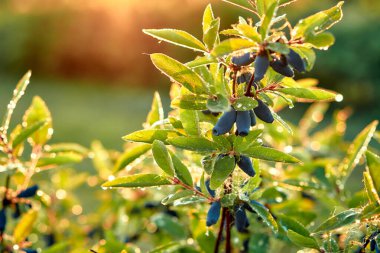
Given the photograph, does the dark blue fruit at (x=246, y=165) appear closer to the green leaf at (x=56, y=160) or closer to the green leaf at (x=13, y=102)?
the green leaf at (x=13, y=102)

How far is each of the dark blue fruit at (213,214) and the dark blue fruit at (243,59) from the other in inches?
9.3

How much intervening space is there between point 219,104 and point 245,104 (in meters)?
0.06

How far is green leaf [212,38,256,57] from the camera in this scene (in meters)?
0.78

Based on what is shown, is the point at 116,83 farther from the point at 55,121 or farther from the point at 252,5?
the point at 252,5

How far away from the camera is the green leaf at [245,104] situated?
0.86 m

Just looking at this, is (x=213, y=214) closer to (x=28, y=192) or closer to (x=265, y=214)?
(x=265, y=214)

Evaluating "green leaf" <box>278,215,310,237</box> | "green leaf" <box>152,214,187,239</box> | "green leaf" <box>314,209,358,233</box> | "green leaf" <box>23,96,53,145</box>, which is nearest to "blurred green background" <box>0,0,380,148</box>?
"green leaf" <box>152,214,187,239</box>

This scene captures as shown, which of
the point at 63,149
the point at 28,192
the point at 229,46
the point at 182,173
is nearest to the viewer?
the point at 229,46

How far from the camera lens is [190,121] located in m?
0.97

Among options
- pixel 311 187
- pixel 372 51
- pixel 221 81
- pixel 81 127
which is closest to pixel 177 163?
pixel 221 81

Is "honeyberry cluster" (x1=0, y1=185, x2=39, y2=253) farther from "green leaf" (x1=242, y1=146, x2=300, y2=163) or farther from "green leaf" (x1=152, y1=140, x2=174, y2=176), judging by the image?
"green leaf" (x1=242, y1=146, x2=300, y2=163)

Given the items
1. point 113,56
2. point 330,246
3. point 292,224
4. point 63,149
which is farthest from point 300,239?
point 113,56

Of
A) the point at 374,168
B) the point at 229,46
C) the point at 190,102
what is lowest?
the point at 374,168

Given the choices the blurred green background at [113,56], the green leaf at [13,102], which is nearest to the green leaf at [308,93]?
the green leaf at [13,102]
